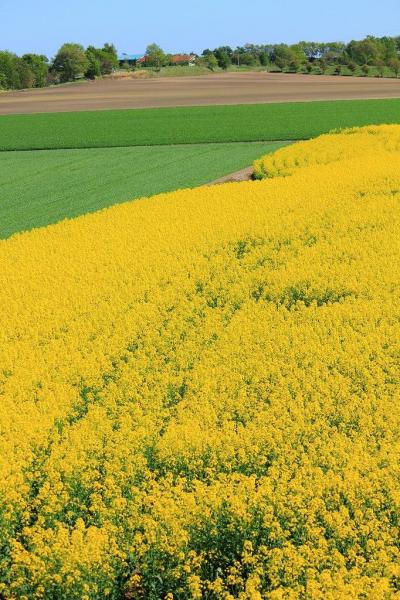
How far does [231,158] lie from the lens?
37.8 m

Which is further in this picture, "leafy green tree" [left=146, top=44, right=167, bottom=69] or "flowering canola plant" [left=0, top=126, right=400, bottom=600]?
"leafy green tree" [left=146, top=44, right=167, bottom=69]

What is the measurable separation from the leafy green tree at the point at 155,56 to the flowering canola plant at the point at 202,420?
16957 cm

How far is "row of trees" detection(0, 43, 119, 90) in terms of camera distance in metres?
129

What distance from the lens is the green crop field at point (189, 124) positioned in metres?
49.1

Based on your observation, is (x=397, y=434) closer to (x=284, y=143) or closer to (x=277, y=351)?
(x=277, y=351)

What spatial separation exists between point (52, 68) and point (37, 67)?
10.3 ft

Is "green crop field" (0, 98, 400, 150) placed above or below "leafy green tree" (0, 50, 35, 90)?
below

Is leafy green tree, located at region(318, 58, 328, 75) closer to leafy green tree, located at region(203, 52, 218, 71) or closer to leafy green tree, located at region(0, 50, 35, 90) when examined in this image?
leafy green tree, located at region(203, 52, 218, 71)

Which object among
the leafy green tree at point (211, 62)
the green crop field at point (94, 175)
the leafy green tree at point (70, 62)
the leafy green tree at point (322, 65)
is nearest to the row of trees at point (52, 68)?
the leafy green tree at point (70, 62)

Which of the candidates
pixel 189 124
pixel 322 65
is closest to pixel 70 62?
pixel 322 65

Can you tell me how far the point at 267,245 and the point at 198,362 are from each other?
668 cm

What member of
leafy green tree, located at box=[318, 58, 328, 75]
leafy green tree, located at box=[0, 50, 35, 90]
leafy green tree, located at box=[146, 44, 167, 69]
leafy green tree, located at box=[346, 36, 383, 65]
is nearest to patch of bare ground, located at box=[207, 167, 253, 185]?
leafy green tree, located at box=[0, 50, 35, 90]

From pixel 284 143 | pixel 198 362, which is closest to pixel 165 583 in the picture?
pixel 198 362

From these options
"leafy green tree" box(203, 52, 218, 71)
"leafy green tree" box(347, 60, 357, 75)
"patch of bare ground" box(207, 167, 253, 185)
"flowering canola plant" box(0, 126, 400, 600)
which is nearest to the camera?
"flowering canola plant" box(0, 126, 400, 600)
